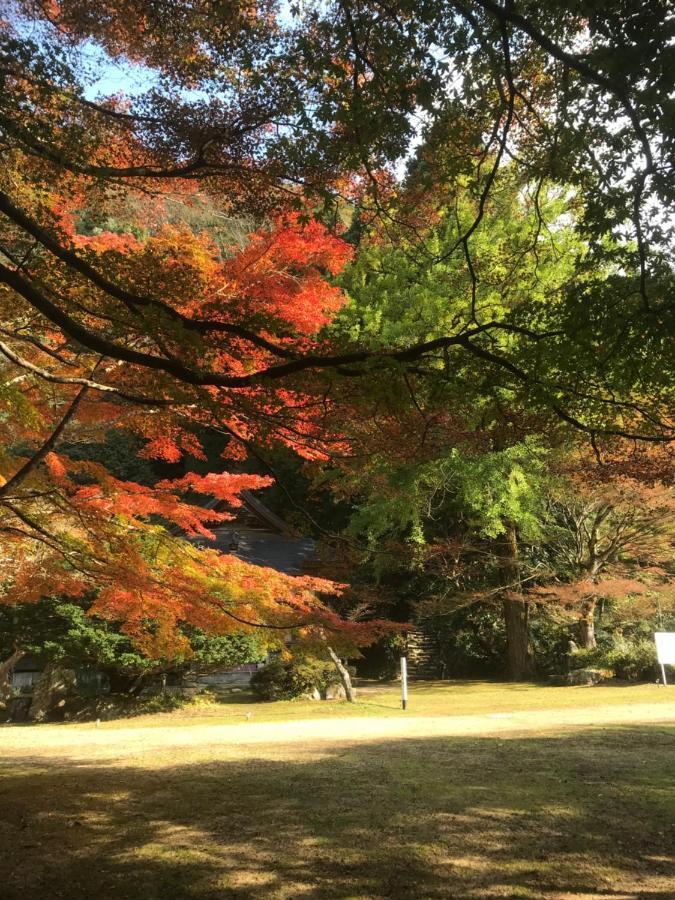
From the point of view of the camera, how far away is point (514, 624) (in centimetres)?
1695

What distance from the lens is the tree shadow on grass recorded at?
10.2ft

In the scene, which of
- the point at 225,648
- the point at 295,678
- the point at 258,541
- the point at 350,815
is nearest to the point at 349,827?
the point at 350,815

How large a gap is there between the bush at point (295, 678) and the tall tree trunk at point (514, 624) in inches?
201

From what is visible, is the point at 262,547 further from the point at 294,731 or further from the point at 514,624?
the point at 294,731

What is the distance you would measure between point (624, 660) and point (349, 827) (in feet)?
41.0

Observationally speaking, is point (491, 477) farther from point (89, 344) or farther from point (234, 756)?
point (89, 344)

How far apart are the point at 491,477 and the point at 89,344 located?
1130 centimetres

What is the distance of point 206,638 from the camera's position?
12.8 m

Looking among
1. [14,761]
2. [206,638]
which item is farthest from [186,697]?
[14,761]

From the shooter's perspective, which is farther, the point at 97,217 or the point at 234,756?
the point at 234,756

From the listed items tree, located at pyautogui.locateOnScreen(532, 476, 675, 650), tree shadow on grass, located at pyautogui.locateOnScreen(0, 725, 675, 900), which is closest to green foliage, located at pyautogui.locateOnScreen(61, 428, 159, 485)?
tree, located at pyautogui.locateOnScreen(532, 476, 675, 650)

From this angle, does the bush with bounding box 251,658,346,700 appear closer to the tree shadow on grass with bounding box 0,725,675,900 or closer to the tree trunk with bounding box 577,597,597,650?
the tree trunk with bounding box 577,597,597,650

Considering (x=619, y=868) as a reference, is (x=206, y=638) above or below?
above

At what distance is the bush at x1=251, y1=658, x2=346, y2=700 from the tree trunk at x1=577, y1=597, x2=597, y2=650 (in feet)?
20.9
